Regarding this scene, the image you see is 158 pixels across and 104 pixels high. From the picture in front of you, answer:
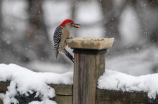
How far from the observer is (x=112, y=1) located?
18.4 ft

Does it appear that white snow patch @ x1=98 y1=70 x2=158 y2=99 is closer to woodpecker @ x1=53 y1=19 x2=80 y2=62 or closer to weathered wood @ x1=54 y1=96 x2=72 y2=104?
weathered wood @ x1=54 y1=96 x2=72 y2=104

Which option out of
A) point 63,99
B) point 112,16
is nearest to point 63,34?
point 63,99

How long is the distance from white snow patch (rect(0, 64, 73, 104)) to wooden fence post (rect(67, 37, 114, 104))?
11 cm

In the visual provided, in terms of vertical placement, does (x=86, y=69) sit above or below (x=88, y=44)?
below

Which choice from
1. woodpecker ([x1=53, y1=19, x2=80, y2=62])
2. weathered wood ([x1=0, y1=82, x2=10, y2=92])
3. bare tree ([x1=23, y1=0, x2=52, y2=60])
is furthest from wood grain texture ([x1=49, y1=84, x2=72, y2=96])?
bare tree ([x1=23, y1=0, x2=52, y2=60])

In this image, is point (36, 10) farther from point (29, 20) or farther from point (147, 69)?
point (147, 69)

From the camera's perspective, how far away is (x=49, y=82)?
2.19 m

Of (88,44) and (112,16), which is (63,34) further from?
(112,16)

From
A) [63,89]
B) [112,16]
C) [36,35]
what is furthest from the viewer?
[36,35]

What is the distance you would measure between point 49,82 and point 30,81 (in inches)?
5.8

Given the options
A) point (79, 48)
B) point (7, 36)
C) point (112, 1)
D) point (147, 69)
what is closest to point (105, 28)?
point (112, 1)

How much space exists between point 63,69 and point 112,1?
1.86 m

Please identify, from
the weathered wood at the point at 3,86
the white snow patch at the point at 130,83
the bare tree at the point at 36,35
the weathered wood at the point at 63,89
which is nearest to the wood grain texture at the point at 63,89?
the weathered wood at the point at 63,89

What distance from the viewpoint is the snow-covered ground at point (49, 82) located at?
77.5 inches
